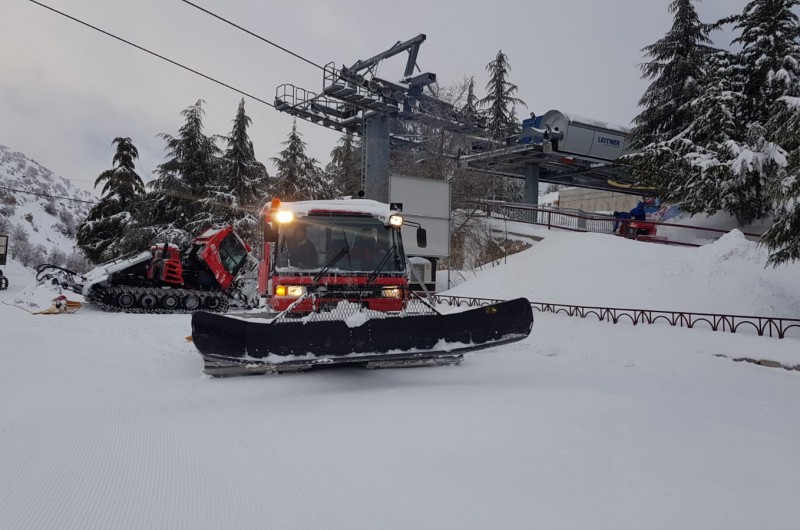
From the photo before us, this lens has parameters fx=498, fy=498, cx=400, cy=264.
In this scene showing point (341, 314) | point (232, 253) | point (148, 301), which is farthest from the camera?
point (232, 253)

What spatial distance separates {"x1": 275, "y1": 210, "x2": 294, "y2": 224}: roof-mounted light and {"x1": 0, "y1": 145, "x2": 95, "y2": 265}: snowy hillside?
49.3 metres

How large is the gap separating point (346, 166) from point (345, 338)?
36191 mm

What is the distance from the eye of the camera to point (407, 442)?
12.8 feet

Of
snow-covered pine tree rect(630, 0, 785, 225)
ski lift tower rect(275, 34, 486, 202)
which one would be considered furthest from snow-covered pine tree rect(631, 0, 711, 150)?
ski lift tower rect(275, 34, 486, 202)

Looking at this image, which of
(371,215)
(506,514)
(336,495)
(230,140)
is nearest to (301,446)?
(336,495)

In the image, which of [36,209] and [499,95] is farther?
[36,209]

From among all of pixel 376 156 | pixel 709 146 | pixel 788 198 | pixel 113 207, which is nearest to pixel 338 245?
pixel 788 198

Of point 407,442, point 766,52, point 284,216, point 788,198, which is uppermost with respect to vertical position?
point 766,52

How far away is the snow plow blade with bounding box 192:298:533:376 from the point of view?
5254mm

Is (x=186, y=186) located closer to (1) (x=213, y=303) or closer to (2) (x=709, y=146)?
(1) (x=213, y=303)

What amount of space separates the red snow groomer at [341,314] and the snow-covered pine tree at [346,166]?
28.2m

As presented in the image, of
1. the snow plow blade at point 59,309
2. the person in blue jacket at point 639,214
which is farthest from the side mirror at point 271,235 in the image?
the person in blue jacket at point 639,214

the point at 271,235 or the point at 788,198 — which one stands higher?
the point at 788,198

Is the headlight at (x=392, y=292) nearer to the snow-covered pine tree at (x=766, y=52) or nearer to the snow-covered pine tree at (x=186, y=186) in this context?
the snow-covered pine tree at (x=766, y=52)
